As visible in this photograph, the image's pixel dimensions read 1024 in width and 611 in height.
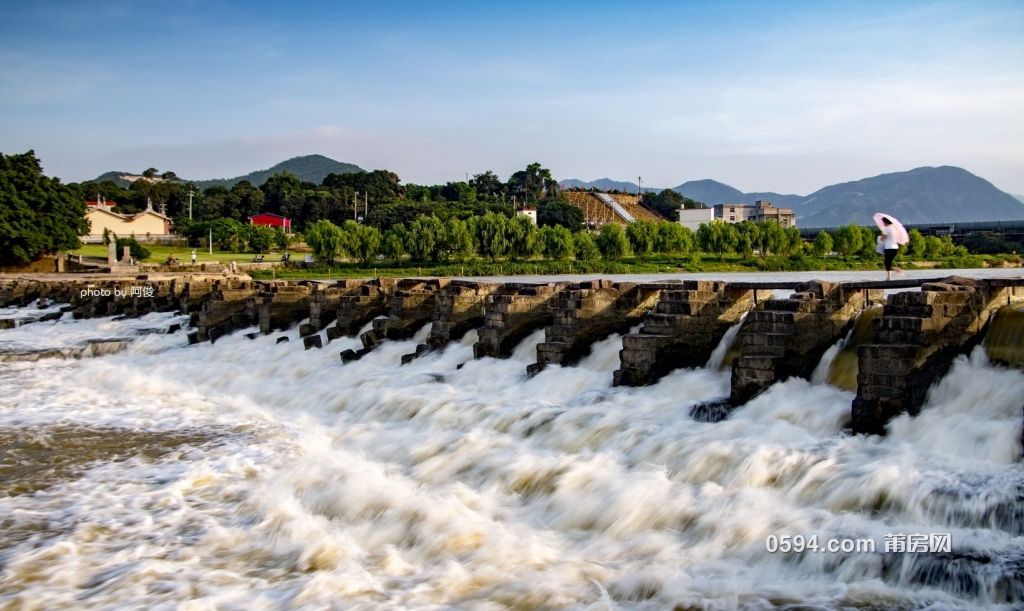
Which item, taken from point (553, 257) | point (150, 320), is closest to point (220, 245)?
point (553, 257)

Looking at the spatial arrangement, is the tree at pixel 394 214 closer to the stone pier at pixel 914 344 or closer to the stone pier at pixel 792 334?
the stone pier at pixel 792 334

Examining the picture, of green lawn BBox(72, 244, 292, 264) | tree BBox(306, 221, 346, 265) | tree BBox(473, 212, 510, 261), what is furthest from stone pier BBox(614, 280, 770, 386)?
green lawn BBox(72, 244, 292, 264)

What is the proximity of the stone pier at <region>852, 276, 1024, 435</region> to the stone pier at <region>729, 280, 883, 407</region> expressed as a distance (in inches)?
45.3

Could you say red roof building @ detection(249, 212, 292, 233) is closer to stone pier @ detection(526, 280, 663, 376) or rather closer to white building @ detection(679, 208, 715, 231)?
white building @ detection(679, 208, 715, 231)

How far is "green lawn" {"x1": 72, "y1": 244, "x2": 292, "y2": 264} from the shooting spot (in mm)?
86188

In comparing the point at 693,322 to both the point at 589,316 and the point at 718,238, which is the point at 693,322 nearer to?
the point at 589,316

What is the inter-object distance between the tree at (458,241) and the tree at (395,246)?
14.6 ft

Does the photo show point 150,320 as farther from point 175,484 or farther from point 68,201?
point 68,201

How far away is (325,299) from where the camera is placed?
21984 millimetres

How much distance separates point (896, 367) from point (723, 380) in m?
2.84

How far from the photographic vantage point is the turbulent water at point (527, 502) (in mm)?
6145

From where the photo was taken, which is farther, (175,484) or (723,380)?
(723,380)

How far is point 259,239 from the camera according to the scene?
96500 millimetres

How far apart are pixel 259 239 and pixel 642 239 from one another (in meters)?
44.4
